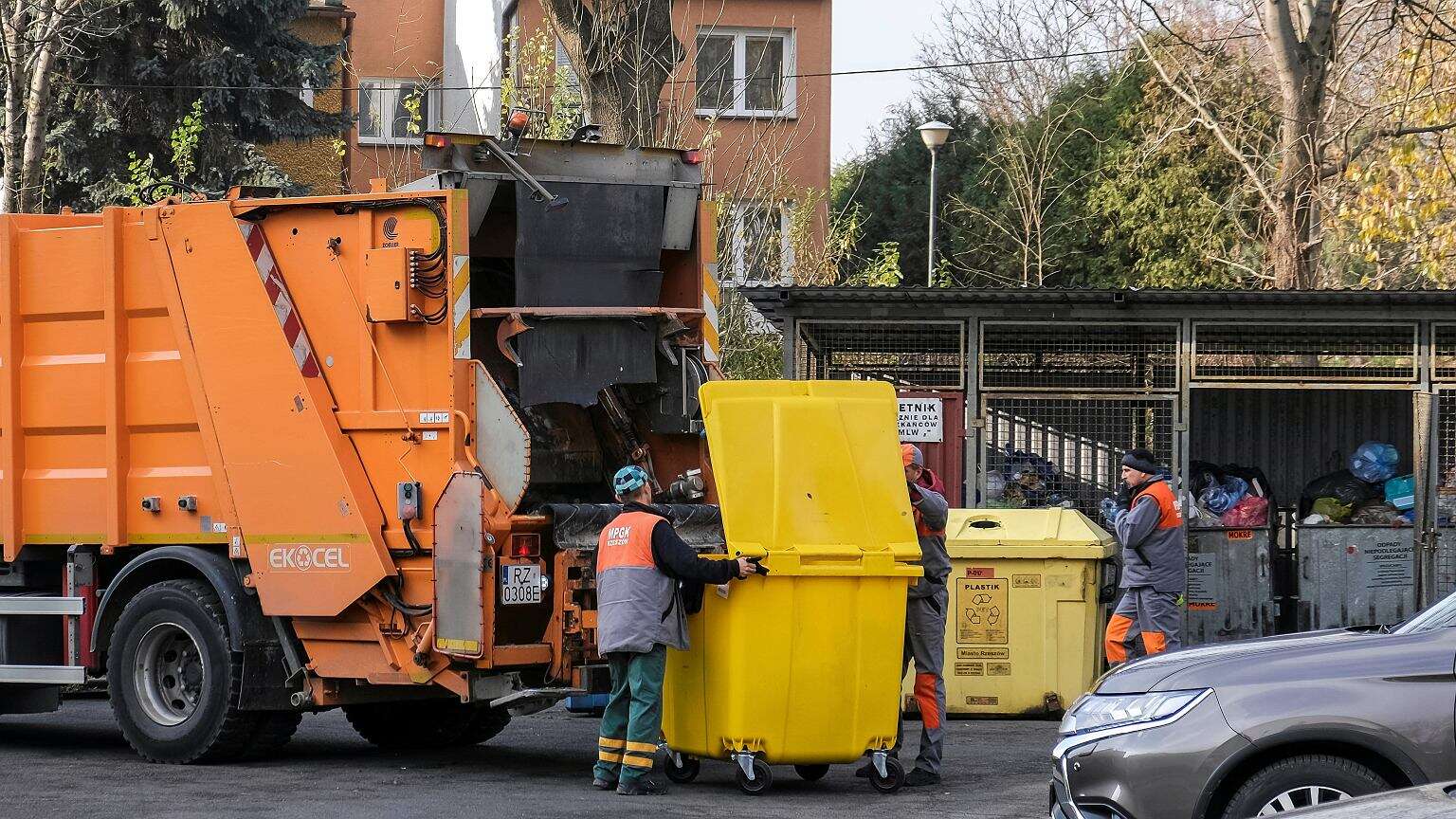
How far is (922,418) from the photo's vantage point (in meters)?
12.5

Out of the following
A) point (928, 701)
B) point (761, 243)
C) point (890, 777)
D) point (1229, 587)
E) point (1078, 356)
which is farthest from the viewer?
point (761, 243)

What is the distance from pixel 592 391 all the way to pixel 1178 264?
19.5 m

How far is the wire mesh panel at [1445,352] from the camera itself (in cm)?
1288

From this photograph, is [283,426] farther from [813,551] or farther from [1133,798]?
[1133,798]

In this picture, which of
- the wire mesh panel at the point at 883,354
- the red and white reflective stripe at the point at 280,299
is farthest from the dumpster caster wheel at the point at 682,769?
the wire mesh panel at the point at 883,354

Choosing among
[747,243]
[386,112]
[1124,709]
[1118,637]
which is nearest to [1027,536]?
[1118,637]

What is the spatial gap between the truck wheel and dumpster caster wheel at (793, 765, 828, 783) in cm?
259

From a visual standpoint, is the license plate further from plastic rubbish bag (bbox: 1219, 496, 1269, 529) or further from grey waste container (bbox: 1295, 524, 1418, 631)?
grey waste container (bbox: 1295, 524, 1418, 631)

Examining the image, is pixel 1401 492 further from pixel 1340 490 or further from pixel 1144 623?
pixel 1144 623

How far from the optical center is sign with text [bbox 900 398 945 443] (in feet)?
40.9

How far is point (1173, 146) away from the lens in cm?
2627

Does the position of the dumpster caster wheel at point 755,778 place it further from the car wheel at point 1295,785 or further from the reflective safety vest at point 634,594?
the car wheel at point 1295,785

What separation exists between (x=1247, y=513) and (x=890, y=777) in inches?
215

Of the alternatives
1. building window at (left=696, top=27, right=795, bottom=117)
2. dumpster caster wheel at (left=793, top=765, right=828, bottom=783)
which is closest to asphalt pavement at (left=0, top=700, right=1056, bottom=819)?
dumpster caster wheel at (left=793, top=765, right=828, bottom=783)
